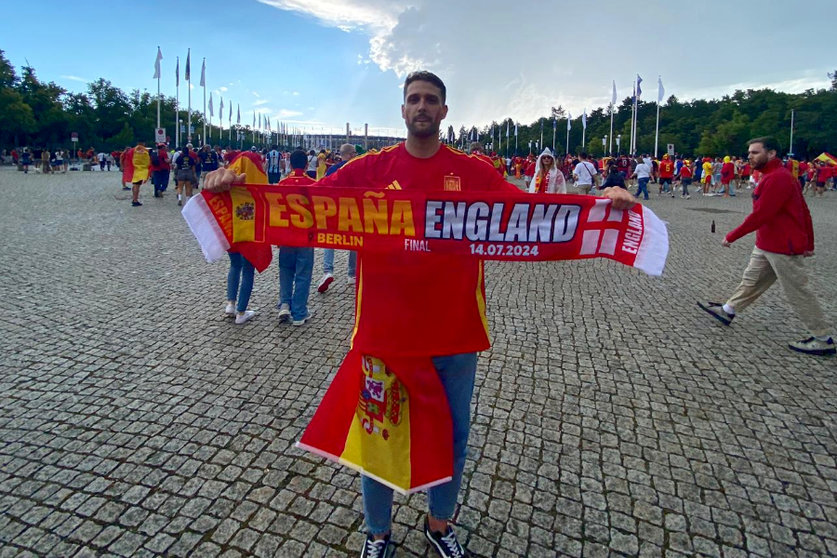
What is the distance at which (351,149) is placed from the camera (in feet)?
32.8

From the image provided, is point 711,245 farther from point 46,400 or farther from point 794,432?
point 46,400

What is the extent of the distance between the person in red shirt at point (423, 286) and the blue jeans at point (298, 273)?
3651 millimetres

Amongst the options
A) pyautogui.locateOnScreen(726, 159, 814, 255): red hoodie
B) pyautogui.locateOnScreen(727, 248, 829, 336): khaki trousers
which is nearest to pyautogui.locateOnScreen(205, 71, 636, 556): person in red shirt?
pyautogui.locateOnScreen(726, 159, 814, 255): red hoodie

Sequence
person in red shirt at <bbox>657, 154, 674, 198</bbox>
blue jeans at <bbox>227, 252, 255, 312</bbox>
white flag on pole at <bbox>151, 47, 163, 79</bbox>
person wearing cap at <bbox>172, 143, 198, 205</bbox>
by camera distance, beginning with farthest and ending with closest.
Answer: white flag on pole at <bbox>151, 47, 163, 79</bbox> → person in red shirt at <bbox>657, 154, 674, 198</bbox> → person wearing cap at <bbox>172, 143, 198, 205</bbox> → blue jeans at <bbox>227, 252, 255, 312</bbox>

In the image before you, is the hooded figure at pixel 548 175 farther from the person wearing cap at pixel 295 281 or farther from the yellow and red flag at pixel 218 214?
the yellow and red flag at pixel 218 214

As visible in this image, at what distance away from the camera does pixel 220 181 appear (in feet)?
8.82

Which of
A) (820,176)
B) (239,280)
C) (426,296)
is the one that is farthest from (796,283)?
(820,176)

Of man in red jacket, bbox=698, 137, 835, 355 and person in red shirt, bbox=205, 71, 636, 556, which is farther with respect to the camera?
man in red jacket, bbox=698, 137, 835, 355

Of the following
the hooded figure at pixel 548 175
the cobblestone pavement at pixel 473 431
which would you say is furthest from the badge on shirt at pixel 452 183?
the hooded figure at pixel 548 175

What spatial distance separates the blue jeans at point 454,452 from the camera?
2561 millimetres

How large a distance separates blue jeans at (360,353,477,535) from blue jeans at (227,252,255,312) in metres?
4.11

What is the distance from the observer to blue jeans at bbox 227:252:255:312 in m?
6.31

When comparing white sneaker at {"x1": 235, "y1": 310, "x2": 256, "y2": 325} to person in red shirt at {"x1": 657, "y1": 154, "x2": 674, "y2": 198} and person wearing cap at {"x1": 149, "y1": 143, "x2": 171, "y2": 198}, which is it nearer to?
person wearing cap at {"x1": 149, "y1": 143, "x2": 171, "y2": 198}

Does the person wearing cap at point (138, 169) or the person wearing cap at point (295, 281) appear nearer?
the person wearing cap at point (295, 281)
